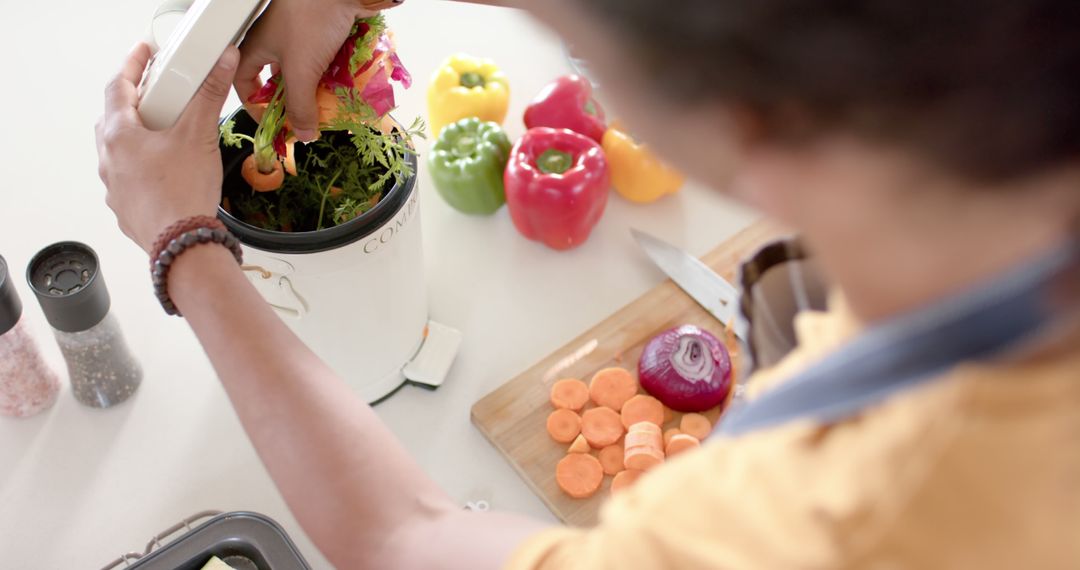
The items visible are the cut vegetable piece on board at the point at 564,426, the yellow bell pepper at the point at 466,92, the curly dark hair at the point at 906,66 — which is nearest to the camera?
the curly dark hair at the point at 906,66

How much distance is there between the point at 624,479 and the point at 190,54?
1.76ft

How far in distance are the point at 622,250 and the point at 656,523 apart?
29.8 inches

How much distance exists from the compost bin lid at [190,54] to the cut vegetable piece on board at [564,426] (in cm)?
46

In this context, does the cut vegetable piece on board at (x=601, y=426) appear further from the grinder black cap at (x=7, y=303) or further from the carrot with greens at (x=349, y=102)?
the grinder black cap at (x=7, y=303)

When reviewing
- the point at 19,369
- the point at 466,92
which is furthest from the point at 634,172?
the point at 19,369

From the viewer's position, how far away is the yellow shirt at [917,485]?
0.96 feet

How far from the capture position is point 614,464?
3.07 ft

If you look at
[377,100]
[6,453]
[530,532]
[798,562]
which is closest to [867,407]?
[798,562]

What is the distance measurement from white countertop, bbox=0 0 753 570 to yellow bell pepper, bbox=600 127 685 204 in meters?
0.02

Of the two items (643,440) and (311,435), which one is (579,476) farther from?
(311,435)

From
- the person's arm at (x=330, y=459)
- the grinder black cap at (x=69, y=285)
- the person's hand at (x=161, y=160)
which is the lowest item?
the grinder black cap at (x=69, y=285)

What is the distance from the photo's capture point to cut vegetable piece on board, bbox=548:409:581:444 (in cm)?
95

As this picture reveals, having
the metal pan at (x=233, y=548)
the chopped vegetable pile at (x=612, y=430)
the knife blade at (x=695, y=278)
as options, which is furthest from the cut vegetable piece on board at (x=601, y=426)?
the metal pan at (x=233, y=548)

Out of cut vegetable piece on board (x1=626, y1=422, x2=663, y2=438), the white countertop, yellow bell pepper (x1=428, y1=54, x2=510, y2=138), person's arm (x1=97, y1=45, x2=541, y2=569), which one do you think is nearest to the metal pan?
the white countertop
